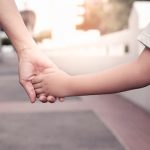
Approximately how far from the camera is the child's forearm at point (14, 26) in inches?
104

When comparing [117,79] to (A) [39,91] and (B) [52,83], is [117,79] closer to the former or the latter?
(B) [52,83]

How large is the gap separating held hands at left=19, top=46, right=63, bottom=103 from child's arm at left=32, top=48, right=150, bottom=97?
15cm

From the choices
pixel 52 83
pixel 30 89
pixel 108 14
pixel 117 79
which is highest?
pixel 117 79

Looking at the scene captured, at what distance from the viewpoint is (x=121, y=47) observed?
36.0ft

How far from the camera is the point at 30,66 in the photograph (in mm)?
2662

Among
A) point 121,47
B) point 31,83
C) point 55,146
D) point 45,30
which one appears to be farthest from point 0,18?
point 45,30

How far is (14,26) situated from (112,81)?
0.80 meters

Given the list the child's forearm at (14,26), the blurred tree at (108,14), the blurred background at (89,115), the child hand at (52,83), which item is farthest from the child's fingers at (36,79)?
the blurred tree at (108,14)

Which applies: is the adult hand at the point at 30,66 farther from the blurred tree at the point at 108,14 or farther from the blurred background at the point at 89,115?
the blurred tree at the point at 108,14

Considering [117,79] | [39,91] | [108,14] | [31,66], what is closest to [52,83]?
[39,91]

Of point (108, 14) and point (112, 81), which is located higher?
point (112, 81)

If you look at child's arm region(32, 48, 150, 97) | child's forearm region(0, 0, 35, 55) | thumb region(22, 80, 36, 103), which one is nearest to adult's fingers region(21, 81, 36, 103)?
thumb region(22, 80, 36, 103)

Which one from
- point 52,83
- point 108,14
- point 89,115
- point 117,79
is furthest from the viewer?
point 108,14

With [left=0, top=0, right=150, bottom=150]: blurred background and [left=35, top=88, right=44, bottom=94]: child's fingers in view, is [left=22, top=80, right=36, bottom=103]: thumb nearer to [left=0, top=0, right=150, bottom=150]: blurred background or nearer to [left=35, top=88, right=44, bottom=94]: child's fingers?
[left=35, top=88, right=44, bottom=94]: child's fingers
